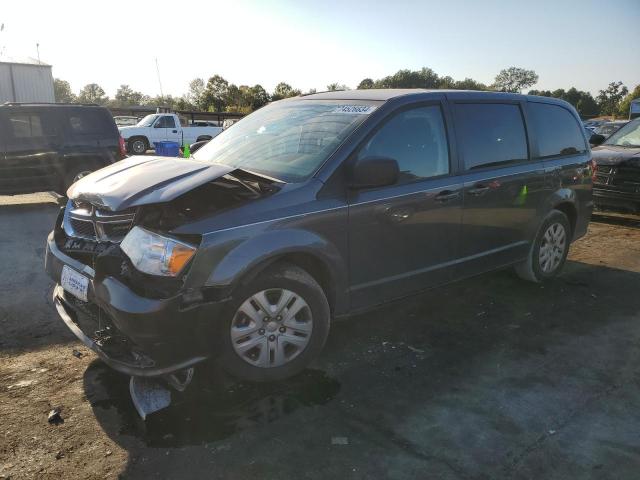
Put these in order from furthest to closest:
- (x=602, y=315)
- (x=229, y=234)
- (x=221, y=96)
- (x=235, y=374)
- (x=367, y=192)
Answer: (x=221, y=96), (x=602, y=315), (x=367, y=192), (x=235, y=374), (x=229, y=234)

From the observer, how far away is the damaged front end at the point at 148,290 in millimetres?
2680

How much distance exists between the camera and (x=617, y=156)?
316 inches

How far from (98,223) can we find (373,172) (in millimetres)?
1738

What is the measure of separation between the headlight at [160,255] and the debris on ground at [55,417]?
38.3 inches

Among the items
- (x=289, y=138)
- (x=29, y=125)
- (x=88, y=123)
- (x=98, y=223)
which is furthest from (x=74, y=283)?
(x=88, y=123)

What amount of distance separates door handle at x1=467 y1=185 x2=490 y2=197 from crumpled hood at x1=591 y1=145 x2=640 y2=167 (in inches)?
198

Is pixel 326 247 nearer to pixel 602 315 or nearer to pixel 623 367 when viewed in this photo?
pixel 623 367

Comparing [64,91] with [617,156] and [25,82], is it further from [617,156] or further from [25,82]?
[617,156]

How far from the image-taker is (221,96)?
171ft

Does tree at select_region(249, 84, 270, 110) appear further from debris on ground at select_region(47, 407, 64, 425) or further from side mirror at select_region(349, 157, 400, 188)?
debris on ground at select_region(47, 407, 64, 425)

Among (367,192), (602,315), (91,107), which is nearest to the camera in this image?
(367,192)

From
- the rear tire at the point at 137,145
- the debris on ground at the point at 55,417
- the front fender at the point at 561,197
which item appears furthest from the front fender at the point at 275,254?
the rear tire at the point at 137,145

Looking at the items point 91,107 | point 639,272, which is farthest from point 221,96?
point 639,272

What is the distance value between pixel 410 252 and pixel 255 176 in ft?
4.25
